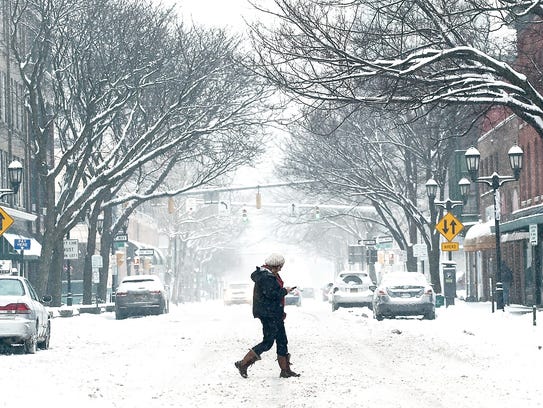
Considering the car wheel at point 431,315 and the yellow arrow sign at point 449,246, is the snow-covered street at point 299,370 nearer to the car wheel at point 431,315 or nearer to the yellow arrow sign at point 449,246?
the car wheel at point 431,315

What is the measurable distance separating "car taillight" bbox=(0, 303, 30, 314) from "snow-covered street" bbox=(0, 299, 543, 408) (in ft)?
2.76

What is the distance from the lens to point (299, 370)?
1772 centimetres

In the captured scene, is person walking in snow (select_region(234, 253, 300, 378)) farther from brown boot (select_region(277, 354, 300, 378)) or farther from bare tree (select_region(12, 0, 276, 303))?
bare tree (select_region(12, 0, 276, 303))

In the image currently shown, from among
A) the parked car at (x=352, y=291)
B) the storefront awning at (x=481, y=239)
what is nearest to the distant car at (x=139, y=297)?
the parked car at (x=352, y=291)

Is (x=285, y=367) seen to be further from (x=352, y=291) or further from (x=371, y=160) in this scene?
(x=371, y=160)

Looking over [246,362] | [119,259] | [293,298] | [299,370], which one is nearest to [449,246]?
[293,298]

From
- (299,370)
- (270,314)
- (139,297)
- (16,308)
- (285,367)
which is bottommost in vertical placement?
(299,370)

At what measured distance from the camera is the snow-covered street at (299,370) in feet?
44.9

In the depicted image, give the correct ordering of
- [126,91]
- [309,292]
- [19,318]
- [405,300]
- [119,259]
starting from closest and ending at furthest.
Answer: [19,318], [405,300], [126,91], [119,259], [309,292]

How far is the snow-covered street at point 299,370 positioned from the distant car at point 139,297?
12945 mm

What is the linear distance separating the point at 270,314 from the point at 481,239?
38.0 meters

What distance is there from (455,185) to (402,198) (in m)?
13.2

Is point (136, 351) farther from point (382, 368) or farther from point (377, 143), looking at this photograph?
point (377, 143)

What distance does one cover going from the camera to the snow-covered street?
13.7m
